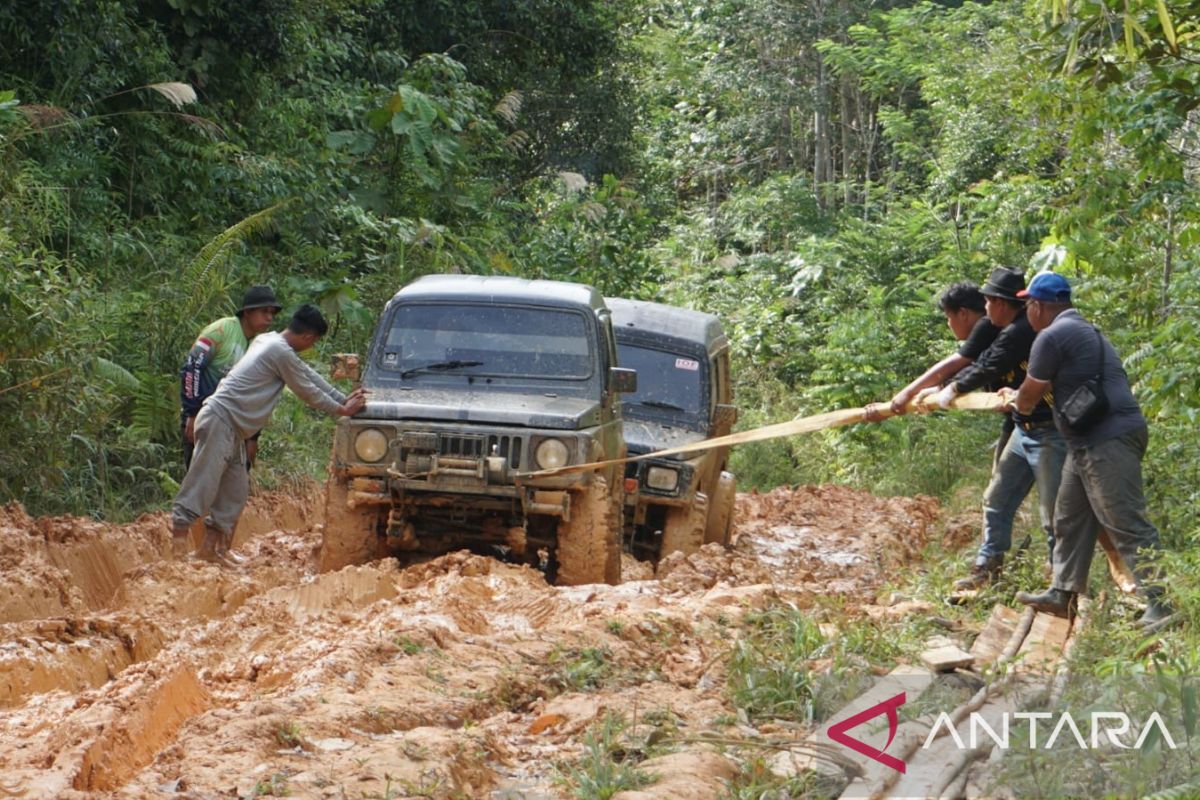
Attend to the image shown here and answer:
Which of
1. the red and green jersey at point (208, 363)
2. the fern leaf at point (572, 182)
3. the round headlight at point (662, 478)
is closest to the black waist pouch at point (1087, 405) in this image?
the round headlight at point (662, 478)

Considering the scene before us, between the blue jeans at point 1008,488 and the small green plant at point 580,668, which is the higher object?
the blue jeans at point 1008,488

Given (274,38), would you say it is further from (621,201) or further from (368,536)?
(368,536)

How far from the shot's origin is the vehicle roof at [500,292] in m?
10.0

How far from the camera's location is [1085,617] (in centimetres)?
769

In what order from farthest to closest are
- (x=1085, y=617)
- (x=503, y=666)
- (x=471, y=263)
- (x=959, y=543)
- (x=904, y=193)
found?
(x=904, y=193), (x=471, y=263), (x=959, y=543), (x=1085, y=617), (x=503, y=666)

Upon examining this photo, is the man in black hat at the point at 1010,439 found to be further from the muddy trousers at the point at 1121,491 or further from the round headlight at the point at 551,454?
the round headlight at the point at 551,454

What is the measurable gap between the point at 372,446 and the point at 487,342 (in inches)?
42.7

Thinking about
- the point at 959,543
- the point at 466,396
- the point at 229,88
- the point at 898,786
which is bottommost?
the point at 959,543

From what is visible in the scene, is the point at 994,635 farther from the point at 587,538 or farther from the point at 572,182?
the point at 572,182

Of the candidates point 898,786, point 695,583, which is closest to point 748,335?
point 695,583

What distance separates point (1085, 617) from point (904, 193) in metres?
19.4

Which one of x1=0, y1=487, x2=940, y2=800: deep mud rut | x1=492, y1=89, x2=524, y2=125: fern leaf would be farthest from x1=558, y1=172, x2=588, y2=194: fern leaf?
x1=0, y1=487, x2=940, y2=800: deep mud rut

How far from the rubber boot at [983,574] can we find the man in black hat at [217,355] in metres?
4.46

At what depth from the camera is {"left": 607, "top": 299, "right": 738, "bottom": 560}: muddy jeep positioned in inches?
449
